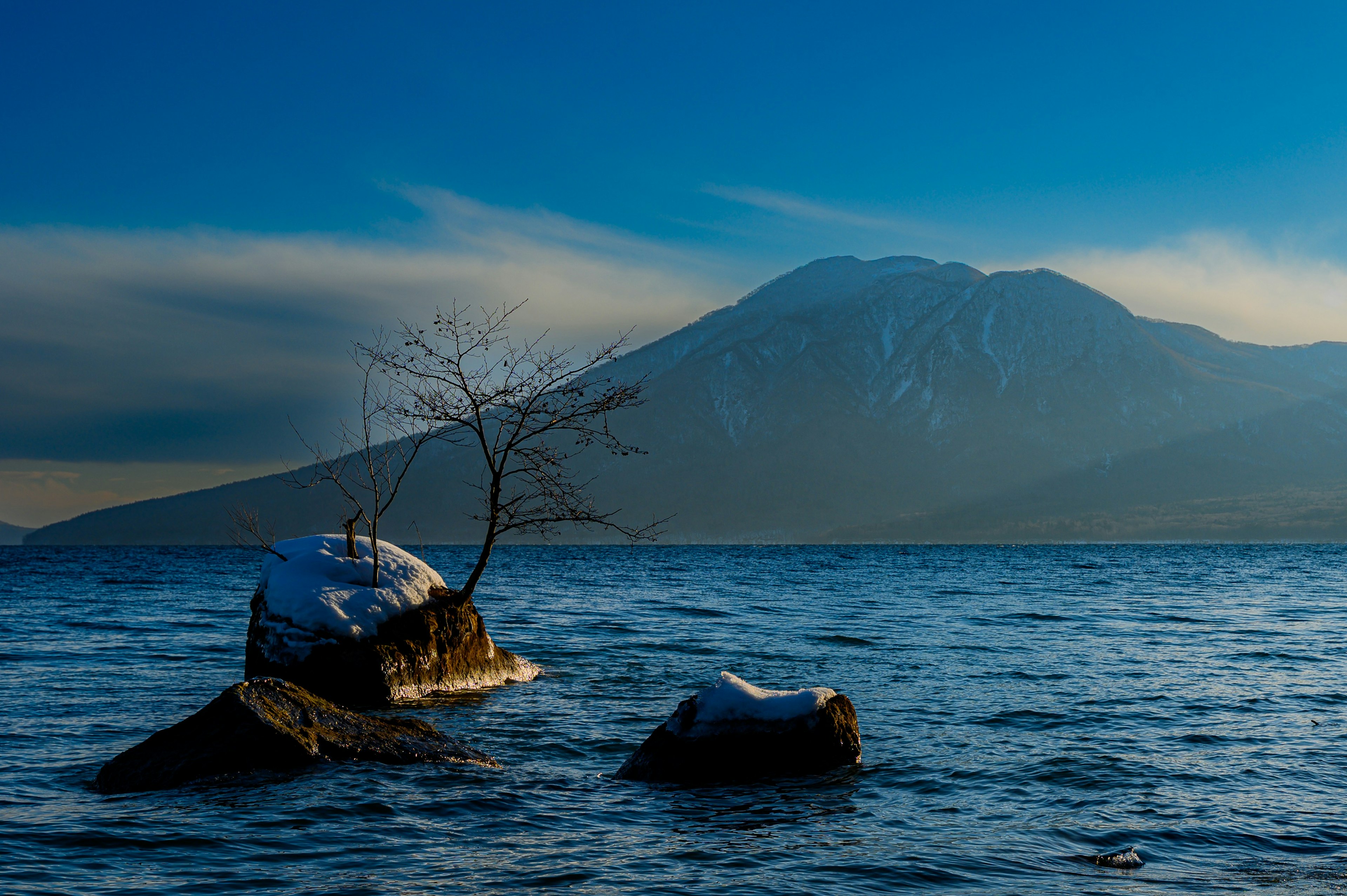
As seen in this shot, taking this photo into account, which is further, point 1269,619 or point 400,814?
point 1269,619

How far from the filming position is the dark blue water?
791 cm

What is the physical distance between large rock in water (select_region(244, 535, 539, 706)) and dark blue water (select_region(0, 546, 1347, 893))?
754 mm

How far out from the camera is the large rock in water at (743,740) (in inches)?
437

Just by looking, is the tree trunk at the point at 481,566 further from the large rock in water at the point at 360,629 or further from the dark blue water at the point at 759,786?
the dark blue water at the point at 759,786

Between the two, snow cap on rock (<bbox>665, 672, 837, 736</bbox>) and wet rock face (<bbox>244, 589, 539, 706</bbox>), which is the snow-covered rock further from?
snow cap on rock (<bbox>665, 672, 837, 736</bbox>)

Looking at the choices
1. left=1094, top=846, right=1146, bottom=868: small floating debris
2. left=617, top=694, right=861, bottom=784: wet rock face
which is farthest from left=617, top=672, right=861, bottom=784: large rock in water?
left=1094, top=846, right=1146, bottom=868: small floating debris

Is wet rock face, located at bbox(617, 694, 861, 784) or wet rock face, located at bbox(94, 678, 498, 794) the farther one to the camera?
wet rock face, located at bbox(617, 694, 861, 784)

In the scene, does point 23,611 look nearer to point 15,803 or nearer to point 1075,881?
point 15,803

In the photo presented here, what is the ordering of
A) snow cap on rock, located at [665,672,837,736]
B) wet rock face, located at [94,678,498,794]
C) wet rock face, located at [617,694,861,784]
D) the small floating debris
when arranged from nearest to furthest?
the small floating debris, wet rock face, located at [94,678,498,794], wet rock face, located at [617,694,861,784], snow cap on rock, located at [665,672,837,736]

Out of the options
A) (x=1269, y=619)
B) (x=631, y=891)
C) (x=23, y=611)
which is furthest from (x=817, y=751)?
(x=23, y=611)

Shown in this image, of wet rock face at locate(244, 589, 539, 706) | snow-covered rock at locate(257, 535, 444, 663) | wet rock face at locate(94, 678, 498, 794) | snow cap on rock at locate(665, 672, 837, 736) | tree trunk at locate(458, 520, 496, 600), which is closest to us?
wet rock face at locate(94, 678, 498, 794)

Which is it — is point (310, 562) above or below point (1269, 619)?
above

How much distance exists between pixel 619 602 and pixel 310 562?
2439 cm

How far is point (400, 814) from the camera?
9344 mm
